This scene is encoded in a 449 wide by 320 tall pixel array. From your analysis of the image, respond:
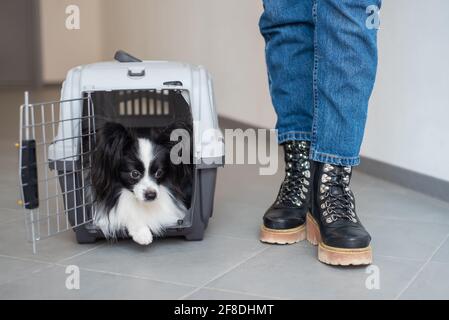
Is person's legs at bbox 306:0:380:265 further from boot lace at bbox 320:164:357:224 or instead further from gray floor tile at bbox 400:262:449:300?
gray floor tile at bbox 400:262:449:300

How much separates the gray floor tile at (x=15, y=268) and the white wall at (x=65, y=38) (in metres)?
5.07

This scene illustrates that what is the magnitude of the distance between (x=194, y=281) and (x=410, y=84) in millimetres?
1301

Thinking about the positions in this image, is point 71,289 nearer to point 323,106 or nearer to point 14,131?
point 323,106

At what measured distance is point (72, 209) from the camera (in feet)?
5.04

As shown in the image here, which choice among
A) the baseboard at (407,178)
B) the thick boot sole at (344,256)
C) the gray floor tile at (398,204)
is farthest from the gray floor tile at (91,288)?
the baseboard at (407,178)

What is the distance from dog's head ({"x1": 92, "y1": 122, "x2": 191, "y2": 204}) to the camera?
154 cm

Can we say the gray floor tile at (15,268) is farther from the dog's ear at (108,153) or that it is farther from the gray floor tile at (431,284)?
the gray floor tile at (431,284)

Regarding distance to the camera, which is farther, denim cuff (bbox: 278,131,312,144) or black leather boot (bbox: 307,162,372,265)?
denim cuff (bbox: 278,131,312,144)

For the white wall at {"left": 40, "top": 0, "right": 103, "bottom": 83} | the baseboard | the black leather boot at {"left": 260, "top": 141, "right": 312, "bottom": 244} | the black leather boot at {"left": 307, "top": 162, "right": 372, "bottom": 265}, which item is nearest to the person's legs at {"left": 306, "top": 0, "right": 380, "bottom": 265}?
the black leather boot at {"left": 307, "top": 162, "right": 372, "bottom": 265}

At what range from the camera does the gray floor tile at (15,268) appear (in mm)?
1387

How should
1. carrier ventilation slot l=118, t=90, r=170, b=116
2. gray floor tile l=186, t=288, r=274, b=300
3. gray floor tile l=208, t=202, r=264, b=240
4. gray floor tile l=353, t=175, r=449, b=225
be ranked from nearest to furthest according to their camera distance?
gray floor tile l=186, t=288, r=274, b=300
gray floor tile l=208, t=202, r=264, b=240
gray floor tile l=353, t=175, r=449, b=225
carrier ventilation slot l=118, t=90, r=170, b=116

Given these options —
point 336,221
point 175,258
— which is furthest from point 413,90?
point 175,258

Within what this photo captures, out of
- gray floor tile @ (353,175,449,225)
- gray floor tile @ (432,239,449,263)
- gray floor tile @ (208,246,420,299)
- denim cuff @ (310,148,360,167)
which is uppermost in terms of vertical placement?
denim cuff @ (310,148,360,167)

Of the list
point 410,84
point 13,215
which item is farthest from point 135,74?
point 410,84
